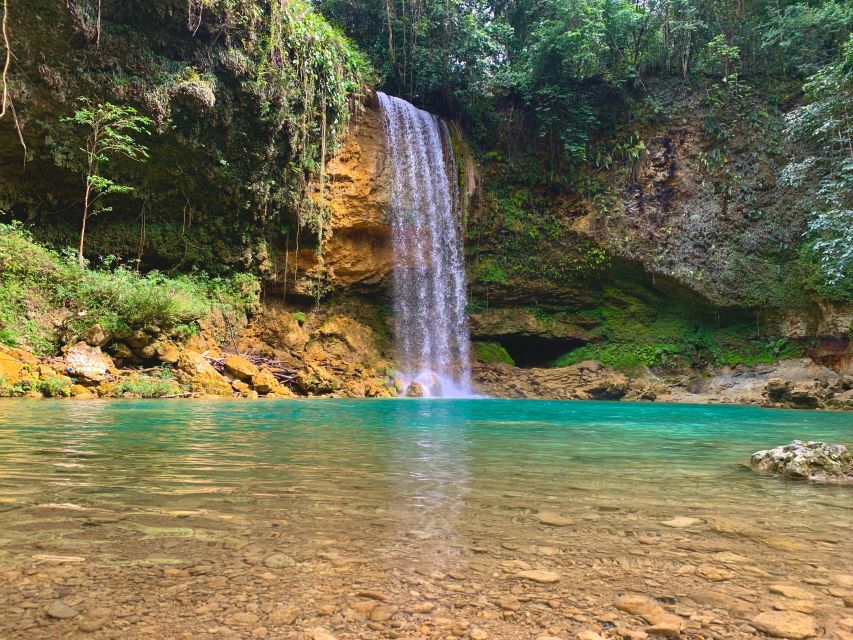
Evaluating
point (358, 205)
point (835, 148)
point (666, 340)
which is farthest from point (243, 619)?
point (666, 340)

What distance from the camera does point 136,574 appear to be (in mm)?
1336

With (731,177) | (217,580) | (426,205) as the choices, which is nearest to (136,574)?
(217,580)

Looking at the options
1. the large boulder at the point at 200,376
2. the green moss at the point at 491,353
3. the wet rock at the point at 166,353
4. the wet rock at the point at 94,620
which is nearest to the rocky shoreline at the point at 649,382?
the green moss at the point at 491,353

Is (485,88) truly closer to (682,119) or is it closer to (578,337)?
(682,119)

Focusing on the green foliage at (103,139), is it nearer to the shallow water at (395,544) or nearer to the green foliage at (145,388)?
the green foliage at (145,388)

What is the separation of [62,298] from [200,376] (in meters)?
3.31

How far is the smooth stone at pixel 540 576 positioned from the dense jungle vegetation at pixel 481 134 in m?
11.0

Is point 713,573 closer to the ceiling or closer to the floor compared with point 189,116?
closer to the floor

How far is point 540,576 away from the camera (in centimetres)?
143

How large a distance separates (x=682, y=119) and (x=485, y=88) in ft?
22.4

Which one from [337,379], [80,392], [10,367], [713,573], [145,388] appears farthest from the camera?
[337,379]

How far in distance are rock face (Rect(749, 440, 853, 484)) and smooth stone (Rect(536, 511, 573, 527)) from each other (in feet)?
5.77

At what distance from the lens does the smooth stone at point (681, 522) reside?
6.32ft

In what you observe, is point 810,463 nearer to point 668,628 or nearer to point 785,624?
point 785,624
